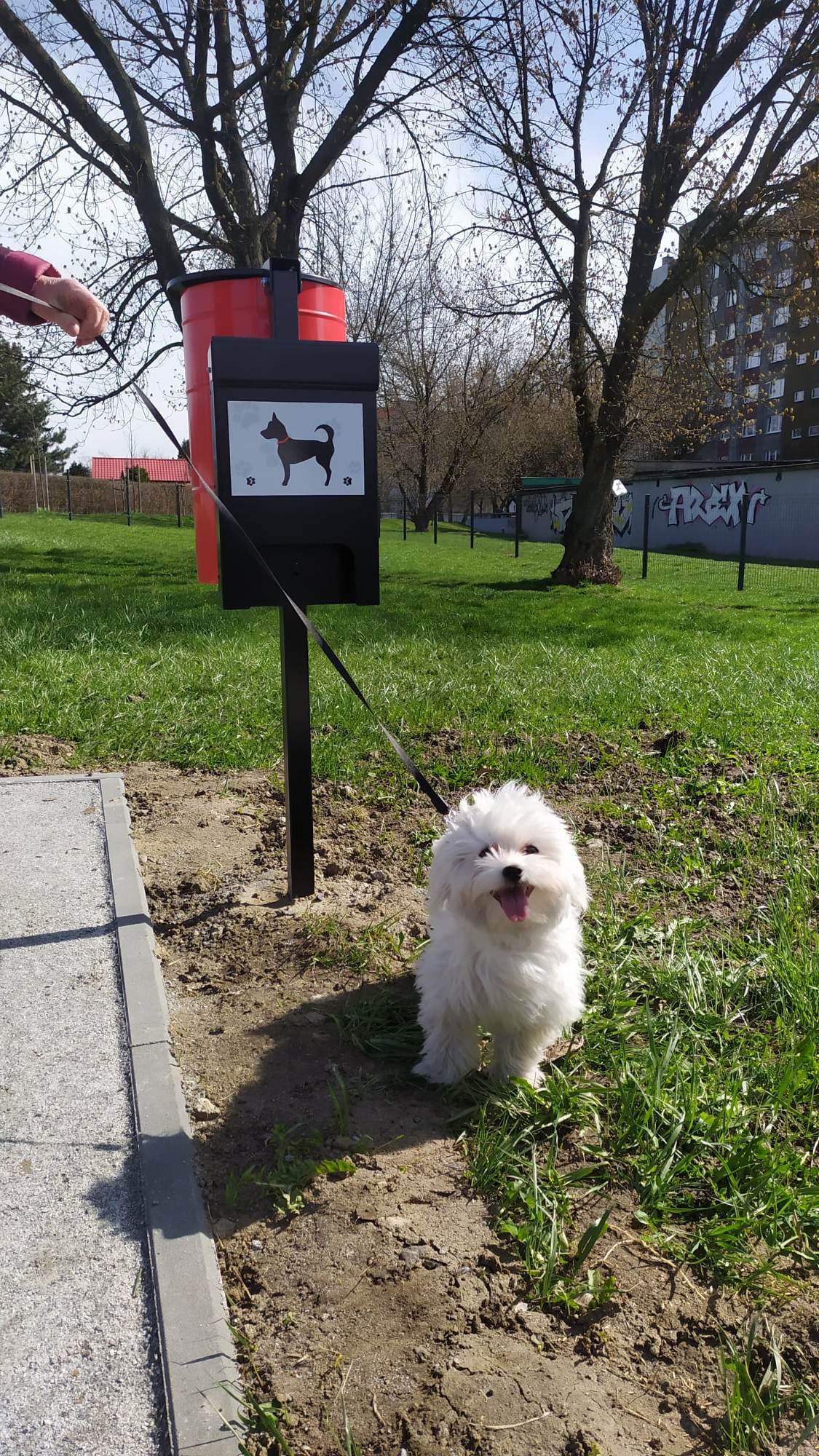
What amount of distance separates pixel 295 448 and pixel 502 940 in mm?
1836

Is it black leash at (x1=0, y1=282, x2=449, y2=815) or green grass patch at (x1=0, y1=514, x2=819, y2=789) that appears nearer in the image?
black leash at (x1=0, y1=282, x2=449, y2=815)

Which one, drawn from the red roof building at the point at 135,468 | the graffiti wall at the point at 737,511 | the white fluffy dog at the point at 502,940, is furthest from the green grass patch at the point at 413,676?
the red roof building at the point at 135,468

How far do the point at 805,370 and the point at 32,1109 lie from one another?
53909 millimetres

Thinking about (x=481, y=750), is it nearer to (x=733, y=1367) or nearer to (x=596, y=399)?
(x=733, y=1367)

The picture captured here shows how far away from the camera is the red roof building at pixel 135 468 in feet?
156

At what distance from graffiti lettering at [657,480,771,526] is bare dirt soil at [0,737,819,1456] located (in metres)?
28.2

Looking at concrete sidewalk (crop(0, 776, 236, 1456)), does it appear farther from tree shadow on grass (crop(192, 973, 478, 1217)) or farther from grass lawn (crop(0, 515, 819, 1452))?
grass lawn (crop(0, 515, 819, 1452))

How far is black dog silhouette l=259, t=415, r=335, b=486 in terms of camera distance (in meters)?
3.28

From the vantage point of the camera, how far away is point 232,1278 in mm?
2027

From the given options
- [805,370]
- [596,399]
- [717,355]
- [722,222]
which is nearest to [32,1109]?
[722,222]

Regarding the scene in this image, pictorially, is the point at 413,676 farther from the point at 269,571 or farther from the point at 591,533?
the point at 591,533

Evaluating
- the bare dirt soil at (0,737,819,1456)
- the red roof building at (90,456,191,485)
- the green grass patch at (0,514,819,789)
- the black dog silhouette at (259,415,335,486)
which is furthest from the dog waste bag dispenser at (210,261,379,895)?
the red roof building at (90,456,191,485)

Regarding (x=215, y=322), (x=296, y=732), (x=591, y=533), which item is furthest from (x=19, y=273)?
(x=591, y=533)

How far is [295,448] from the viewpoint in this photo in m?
3.33
